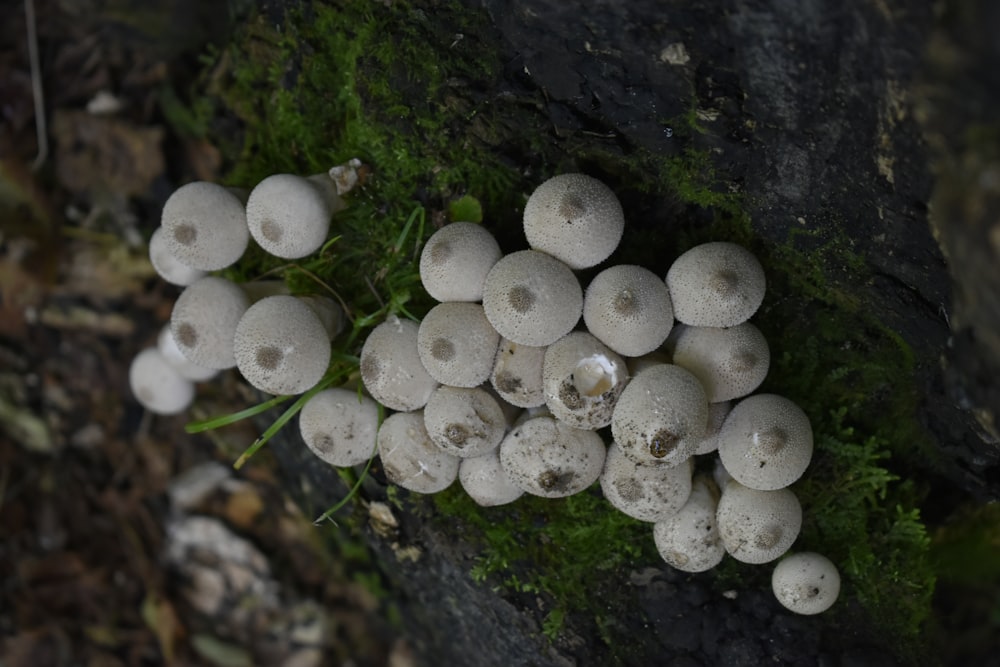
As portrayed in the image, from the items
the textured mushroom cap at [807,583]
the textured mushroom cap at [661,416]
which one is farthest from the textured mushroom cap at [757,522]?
the textured mushroom cap at [661,416]

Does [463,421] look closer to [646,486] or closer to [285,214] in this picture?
[646,486]

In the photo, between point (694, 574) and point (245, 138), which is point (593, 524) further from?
point (245, 138)

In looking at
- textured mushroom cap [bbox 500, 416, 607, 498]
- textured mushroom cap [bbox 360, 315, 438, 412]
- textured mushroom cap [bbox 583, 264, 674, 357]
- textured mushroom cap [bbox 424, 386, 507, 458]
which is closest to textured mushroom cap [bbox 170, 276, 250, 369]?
textured mushroom cap [bbox 360, 315, 438, 412]

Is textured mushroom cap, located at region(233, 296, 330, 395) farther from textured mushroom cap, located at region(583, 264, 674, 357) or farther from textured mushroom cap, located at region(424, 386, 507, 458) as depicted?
textured mushroom cap, located at region(583, 264, 674, 357)

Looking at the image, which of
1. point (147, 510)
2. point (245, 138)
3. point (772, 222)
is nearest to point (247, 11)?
point (245, 138)

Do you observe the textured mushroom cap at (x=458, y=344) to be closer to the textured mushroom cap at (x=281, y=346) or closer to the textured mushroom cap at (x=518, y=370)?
the textured mushroom cap at (x=518, y=370)

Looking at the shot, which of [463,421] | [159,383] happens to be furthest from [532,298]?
[159,383]
